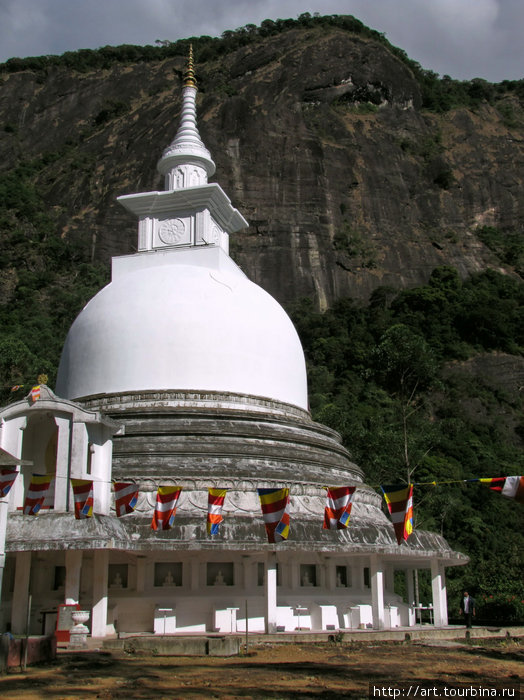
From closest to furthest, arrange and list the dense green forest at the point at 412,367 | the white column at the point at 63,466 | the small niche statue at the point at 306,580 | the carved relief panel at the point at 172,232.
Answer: the white column at the point at 63,466 → the small niche statue at the point at 306,580 → the carved relief panel at the point at 172,232 → the dense green forest at the point at 412,367

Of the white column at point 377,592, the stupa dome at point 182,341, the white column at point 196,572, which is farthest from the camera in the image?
the stupa dome at point 182,341

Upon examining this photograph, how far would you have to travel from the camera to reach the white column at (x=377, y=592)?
2159 centimetres

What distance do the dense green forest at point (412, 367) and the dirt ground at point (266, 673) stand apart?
632 inches

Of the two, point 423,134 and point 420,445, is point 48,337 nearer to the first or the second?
A: point 420,445

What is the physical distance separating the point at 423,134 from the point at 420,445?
70.7 metres

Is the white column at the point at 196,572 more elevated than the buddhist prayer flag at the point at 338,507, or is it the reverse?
the buddhist prayer flag at the point at 338,507

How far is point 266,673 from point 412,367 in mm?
53005

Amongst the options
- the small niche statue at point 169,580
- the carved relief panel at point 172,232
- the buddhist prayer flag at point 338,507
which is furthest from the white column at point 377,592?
the carved relief panel at point 172,232

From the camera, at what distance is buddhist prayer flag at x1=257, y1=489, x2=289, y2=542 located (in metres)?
18.7

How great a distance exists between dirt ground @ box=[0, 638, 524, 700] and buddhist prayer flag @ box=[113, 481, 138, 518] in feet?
15.3

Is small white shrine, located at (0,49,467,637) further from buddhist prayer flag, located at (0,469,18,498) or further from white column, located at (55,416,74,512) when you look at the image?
buddhist prayer flag, located at (0,469,18,498)

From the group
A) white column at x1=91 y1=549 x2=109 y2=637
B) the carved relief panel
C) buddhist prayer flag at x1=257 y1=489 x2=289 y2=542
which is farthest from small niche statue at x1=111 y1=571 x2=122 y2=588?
the carved relief panel

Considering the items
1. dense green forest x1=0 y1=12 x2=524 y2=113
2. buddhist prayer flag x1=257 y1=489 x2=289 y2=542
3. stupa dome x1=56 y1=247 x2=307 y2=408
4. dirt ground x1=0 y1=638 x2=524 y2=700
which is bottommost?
dirt ground x1=0 y1=638 x2=524 y2=700

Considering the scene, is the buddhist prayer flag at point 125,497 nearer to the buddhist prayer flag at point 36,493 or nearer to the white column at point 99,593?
the white column at point 99,593
